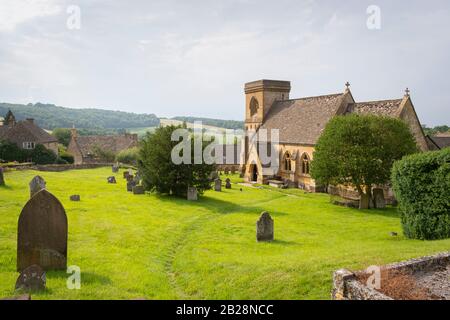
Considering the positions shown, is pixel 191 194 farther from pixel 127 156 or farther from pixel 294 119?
pixel 127 156

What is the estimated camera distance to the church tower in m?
55.1

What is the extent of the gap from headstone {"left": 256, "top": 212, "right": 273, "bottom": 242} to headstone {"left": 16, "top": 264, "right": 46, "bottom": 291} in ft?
34.3

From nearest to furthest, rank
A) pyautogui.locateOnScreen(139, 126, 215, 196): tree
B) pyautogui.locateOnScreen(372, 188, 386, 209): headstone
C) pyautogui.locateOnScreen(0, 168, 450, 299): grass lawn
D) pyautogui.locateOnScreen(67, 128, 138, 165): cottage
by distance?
pyautogui.locateOnScreen(0, 168, 450, 299): grass lawn
pyautogui.locateOnScreen(372, 188, 386, 209): headstone
pyautogui.locateOnScreen(139, 126, 215, 196): tree
pyautogui.locateOnScreen(67, 128, 138, 165): cottage

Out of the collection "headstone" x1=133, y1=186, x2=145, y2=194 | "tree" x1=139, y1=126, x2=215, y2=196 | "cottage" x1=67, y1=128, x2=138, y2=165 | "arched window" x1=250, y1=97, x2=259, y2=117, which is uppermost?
"arched window" x1=250, y1=97, x2=259, y2=117

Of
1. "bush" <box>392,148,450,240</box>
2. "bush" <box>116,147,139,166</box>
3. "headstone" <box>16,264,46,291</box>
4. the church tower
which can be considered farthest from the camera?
"bush" <box>116,147,139,166</box>

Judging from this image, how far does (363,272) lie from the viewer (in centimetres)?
969

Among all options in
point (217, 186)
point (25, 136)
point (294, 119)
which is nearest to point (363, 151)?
point (217, 186)

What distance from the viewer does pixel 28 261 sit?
11812 mm

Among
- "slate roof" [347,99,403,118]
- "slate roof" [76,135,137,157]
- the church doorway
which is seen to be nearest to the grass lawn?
"slate roof" [347,99,403,118]

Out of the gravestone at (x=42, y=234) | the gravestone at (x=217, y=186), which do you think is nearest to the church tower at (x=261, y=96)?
the gravestone at (x=217, y=186)

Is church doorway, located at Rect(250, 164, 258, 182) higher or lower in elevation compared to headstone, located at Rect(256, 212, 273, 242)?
higher

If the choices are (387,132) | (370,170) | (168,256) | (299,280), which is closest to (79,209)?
(168,256)

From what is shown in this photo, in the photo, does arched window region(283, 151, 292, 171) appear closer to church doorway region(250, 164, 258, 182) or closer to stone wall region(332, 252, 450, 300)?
church doorway region(250, 164, 258, 182)

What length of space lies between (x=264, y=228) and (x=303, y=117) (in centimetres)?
3039
